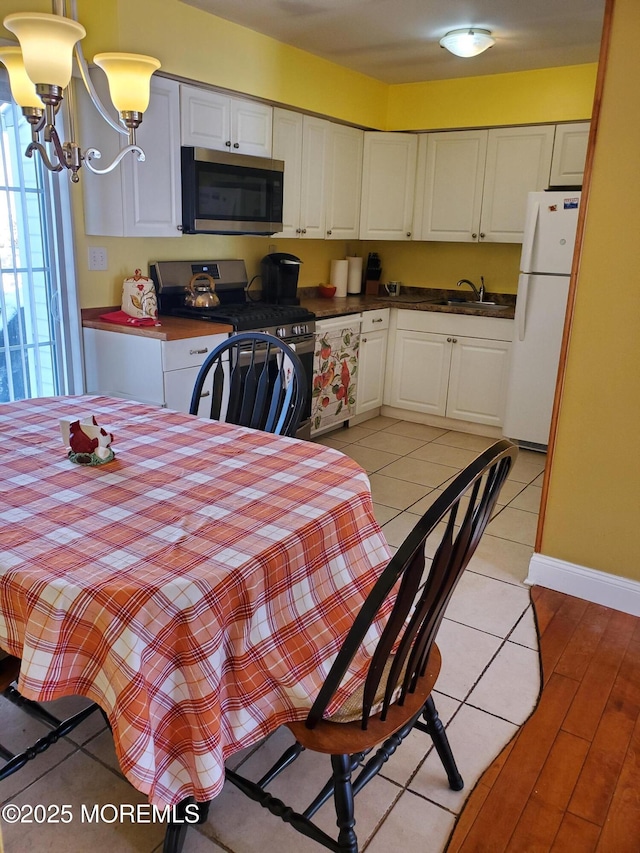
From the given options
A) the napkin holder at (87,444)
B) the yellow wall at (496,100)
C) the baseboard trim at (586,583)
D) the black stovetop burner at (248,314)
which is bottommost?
the baseboard trim at (586,583)

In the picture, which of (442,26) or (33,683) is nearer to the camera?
(33,683)

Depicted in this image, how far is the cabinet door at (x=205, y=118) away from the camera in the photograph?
3.27 metres

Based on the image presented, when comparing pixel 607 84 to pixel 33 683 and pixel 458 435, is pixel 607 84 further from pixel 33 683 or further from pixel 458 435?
pixel 458 435

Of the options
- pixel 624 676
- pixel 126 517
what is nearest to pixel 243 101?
pixel 126 517

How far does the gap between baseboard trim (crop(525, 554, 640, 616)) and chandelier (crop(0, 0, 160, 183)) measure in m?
2.10

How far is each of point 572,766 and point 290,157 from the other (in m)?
3.51

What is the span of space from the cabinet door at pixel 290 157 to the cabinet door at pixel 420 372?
1.16 m

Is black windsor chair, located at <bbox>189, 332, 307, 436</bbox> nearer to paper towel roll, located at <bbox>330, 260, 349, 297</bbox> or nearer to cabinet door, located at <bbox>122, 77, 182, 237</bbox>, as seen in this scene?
cabinet door, located at <bbox>122, 77, 182, 237</bbox>

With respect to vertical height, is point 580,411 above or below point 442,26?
below

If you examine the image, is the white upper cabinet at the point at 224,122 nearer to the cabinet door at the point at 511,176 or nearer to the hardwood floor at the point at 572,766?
the cabinet door at the point at 511,176

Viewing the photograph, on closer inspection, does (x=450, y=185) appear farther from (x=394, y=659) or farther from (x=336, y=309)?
(x=394, y=659)

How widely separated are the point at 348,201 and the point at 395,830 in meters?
3.94

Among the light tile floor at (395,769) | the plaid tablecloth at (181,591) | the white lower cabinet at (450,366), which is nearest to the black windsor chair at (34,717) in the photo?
the light tile floor at (395,769)

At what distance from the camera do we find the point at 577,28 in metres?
3.38
